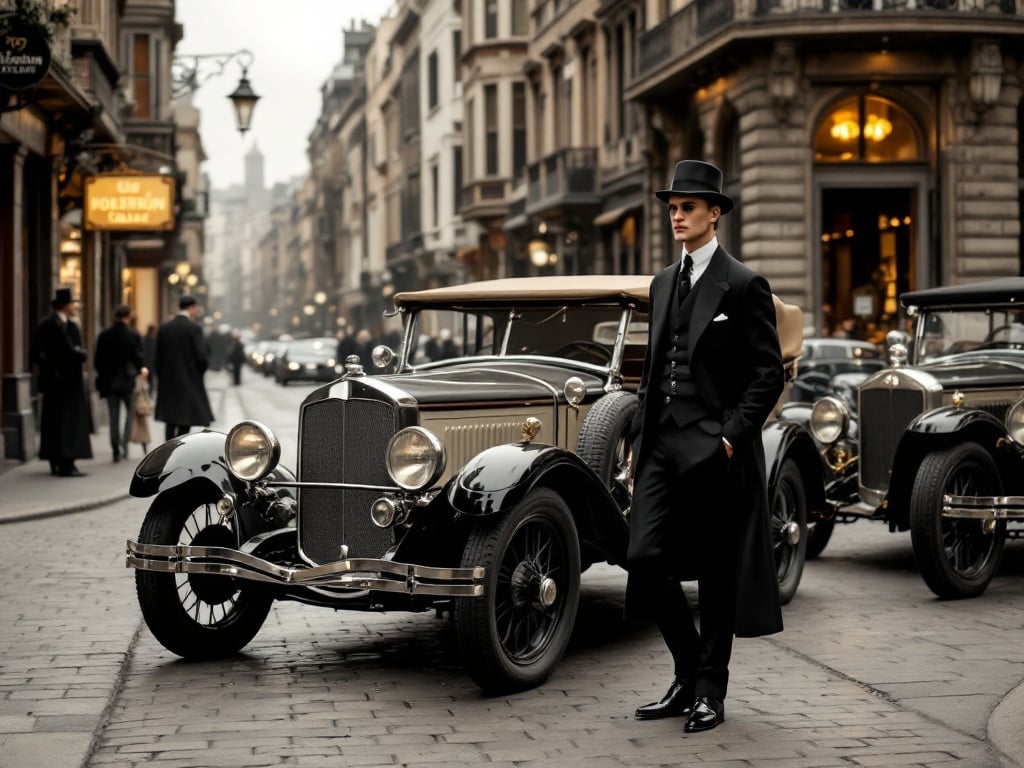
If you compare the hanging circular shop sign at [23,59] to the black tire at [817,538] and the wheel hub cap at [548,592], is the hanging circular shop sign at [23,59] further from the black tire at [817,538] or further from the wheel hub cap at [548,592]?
the wheel hub cap at [548,592]

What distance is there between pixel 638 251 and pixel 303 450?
2776 cm

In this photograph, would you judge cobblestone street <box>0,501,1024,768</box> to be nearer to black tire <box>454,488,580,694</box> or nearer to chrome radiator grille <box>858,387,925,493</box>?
black tire <box>454,488,580,694</box>

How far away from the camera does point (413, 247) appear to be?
2496 inches

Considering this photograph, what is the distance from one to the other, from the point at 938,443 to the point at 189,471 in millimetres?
4198

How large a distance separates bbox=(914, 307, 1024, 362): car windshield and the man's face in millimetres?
5267

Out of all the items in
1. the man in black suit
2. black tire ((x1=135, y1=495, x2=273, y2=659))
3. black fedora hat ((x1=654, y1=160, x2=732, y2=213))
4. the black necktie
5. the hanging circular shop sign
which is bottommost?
black tire ((x1=135, y1=495, x2=273, y2=659))

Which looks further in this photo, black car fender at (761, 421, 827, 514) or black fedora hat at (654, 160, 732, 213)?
black car fender at (761, 421, 827, 514)

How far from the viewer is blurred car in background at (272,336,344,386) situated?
4969 centimetres

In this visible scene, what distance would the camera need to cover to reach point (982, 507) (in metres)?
8.52

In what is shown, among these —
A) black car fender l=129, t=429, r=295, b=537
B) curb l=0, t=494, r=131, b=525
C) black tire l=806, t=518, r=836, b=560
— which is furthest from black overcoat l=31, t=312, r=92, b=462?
black car fender l=129, t=429, r=295, b=537

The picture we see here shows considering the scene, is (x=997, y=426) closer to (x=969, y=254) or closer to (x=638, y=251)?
(x=969, y=254)

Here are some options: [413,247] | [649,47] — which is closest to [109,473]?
[649,47]

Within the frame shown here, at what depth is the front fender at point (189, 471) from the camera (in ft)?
23.0

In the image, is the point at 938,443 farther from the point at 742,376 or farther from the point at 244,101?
the point at 244,101
